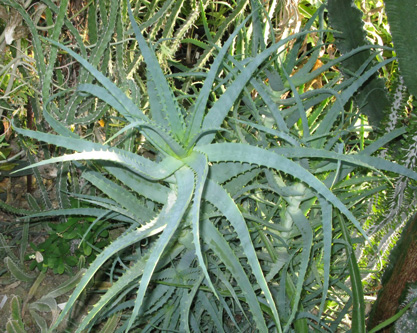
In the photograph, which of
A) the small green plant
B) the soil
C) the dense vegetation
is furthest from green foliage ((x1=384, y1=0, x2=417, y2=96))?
the soil

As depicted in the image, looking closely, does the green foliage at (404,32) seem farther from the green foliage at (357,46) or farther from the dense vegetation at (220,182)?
the green foliage at (357,46)

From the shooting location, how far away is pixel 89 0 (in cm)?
88

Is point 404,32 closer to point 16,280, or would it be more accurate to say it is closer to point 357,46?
point 357,46

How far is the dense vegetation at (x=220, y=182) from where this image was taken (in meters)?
0.51

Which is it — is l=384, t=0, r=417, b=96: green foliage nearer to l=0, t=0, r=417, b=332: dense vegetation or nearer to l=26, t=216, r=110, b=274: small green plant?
l=0, t=0, r=417, b=332: dense vegetation

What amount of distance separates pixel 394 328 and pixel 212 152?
39 cm

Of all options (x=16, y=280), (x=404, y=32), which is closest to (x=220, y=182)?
(x=404, y=32)

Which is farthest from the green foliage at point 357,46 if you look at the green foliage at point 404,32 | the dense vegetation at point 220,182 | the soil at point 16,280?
the soil at point 16,280

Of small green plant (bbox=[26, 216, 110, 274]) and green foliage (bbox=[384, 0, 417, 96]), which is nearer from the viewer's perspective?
green foliage (bbox=[384, 0, 417, 96])

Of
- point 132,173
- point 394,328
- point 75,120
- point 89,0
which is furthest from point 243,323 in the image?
point 89,0

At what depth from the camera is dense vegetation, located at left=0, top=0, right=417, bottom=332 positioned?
0.51 meters

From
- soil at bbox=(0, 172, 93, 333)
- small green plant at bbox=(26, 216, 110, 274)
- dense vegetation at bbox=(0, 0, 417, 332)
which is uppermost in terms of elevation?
dense vegetation at bbox=(0, 0, 417, 332)

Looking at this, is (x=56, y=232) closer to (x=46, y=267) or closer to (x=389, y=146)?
(x=46, y=267)

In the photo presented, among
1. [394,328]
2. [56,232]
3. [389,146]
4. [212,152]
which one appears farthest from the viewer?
[56,232]
